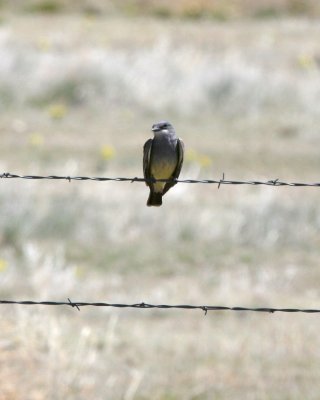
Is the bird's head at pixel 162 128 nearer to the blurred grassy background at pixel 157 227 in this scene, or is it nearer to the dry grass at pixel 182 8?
the blurred grassy background at pixel 157 227

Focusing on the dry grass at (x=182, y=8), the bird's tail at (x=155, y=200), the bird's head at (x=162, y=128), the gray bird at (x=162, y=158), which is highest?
the dry grass at (x=182, y=8)

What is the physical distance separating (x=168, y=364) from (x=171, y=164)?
96.8 inches

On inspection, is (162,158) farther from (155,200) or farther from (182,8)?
(182,8)

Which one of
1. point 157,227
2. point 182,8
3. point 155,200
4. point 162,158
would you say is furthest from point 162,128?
point 182,8

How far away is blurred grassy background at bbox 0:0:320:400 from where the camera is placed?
8852 mm

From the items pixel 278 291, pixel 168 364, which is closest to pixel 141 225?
pixel 278 291

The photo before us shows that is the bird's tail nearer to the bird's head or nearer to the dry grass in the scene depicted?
the bird's head

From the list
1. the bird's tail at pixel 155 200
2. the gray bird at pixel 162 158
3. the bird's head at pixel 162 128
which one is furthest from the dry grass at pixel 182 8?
the bird's tail at pixel 155 200

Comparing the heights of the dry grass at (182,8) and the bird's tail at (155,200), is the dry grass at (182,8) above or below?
above

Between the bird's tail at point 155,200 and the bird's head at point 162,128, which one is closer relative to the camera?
the bird's tail at point 155,200

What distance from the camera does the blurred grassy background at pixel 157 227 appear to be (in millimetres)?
8852

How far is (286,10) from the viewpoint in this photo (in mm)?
45750

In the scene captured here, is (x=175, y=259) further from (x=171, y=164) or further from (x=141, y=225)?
(x=171, y=164)

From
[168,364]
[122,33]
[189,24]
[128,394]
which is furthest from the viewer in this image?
[189,24]
